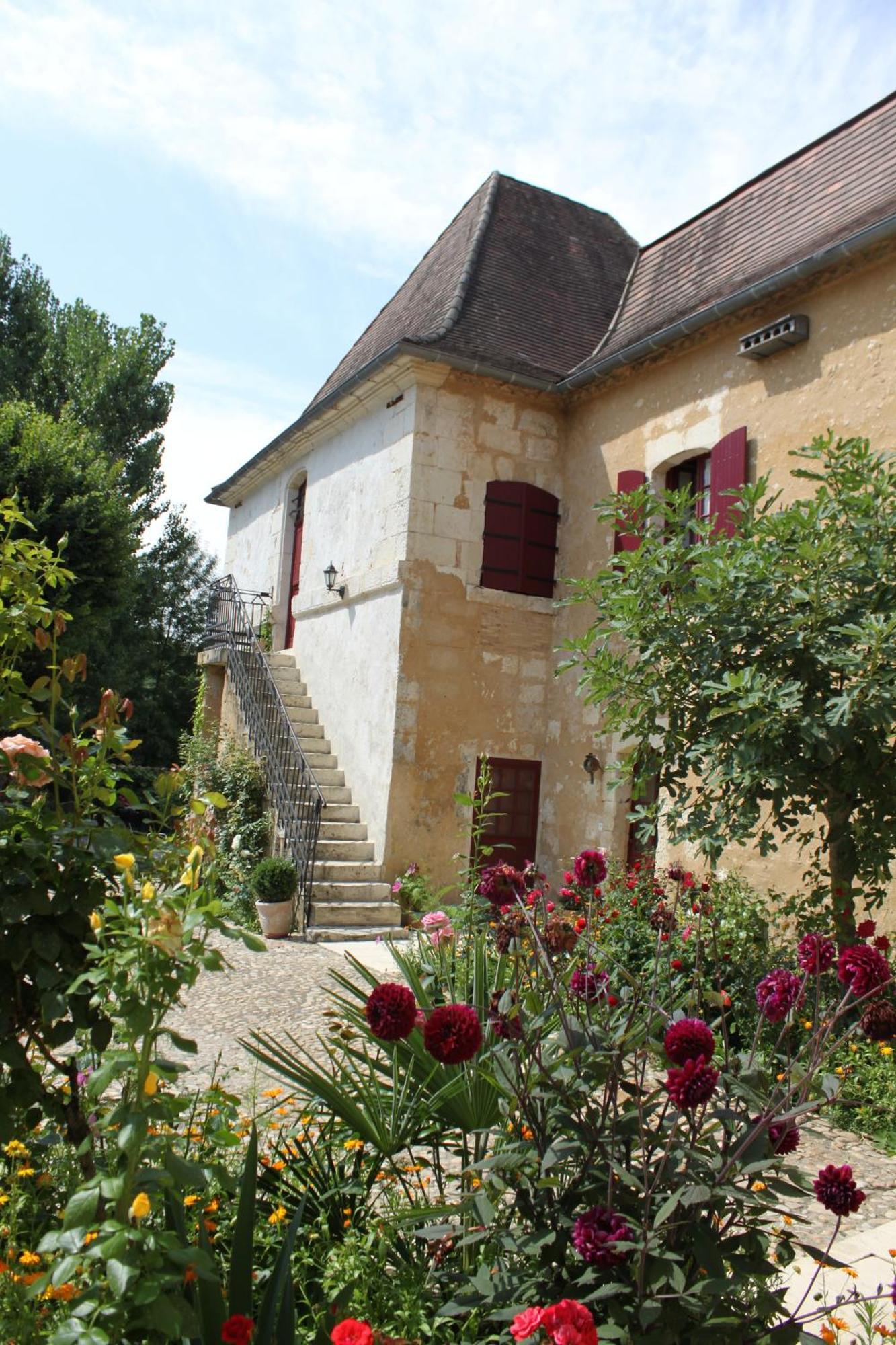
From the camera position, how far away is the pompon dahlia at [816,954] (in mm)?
2062

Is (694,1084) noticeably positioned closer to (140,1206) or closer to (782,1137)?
(782,1137)

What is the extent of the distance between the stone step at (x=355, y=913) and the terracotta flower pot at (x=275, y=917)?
0.23m

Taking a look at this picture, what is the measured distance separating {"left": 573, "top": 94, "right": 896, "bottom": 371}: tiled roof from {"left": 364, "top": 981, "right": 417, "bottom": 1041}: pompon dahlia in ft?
22.2

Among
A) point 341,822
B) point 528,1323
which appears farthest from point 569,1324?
point 341,822

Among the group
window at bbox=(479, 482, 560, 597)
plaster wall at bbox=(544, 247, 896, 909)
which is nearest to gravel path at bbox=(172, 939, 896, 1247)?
plaster wall at bbox=(544, 247, 896, 909)

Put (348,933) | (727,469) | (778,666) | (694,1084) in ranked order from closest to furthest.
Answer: (694,1084)
(778,666)
(727,469)
(348,933)

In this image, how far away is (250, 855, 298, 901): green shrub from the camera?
836 centimetres

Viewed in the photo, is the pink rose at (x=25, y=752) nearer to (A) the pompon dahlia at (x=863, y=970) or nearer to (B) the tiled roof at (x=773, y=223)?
(A) the pompon dahlia at (x=863, y=970)

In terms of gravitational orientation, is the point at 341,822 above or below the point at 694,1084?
below

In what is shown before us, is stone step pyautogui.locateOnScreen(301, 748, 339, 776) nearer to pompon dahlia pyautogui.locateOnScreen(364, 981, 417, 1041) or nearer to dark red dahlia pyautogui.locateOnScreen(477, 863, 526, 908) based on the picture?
dark red dahlia pyautogui.locateOnScreen(477, 863, 526, 908)

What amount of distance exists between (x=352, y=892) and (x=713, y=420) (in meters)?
5.38

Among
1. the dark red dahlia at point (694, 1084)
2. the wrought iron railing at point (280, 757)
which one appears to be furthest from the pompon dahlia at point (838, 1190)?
the wrought iron railing at point (280, 757)

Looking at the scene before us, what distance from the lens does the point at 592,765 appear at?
30.0ft

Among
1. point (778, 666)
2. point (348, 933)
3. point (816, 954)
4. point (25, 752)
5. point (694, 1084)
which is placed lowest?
point (348, 933)
